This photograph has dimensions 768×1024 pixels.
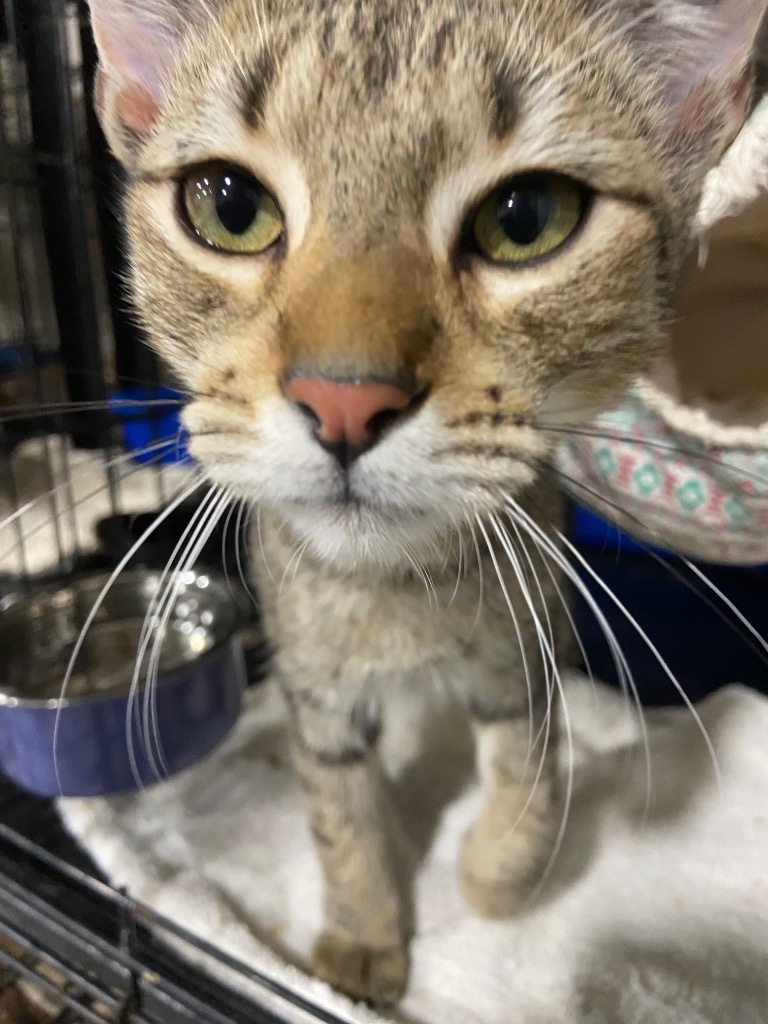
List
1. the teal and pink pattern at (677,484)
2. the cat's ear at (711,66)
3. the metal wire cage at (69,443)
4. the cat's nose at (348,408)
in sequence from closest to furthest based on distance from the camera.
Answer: the cat's nose at (348,408) < the cat's ear at (711,66) < the metal wire cage at (69,443) < the teal and pink pattern at (677,484)

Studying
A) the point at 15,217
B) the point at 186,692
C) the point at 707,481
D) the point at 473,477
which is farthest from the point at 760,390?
the point at 15,217

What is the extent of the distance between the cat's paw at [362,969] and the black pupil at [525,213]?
67 centimetres

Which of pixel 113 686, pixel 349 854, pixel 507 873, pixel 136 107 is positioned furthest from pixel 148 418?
pixel 507 873

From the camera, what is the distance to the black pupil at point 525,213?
1.75 ft

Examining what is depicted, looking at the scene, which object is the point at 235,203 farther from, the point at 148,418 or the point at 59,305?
the point at 59,305

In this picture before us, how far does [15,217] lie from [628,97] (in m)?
0.78

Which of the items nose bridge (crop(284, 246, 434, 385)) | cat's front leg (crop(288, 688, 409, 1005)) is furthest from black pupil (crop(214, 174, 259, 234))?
cat's front leg (crop(288, 688, 409, 1005))

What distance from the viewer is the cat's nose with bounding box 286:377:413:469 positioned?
442mm

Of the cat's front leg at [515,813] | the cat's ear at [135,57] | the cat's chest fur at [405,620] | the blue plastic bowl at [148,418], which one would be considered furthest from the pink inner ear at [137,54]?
the cat's front leg at [515,813]

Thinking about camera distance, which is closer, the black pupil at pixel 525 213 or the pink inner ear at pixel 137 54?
the black pupil at pixel 525 213

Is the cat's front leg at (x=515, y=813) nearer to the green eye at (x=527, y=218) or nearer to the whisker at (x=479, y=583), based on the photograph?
the whisker at (x=479, y=583)

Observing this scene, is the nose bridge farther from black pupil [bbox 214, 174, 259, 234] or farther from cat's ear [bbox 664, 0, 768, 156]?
cat's ear [bbox 664, 0, 768, 156]

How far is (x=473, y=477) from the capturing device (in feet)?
1.62

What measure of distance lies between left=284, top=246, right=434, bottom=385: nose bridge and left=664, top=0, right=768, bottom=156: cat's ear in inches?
11.0
